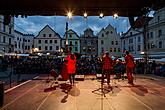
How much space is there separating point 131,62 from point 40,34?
221 feet

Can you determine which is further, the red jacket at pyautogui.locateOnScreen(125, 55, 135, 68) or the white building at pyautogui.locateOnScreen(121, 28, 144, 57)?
the white building at pyautogui.locateOnScreen(121, 28, 144, 57)

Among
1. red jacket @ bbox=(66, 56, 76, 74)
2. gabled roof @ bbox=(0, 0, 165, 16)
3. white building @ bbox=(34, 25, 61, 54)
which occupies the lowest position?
red jacket @ bbox=(66, 56, 76, 74)

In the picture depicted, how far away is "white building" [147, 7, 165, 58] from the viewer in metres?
50.5

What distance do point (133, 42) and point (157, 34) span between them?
1779 cm

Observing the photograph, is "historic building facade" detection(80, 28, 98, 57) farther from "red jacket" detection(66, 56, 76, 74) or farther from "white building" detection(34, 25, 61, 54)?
"red jacket" detection(66, 56, 76, 74)

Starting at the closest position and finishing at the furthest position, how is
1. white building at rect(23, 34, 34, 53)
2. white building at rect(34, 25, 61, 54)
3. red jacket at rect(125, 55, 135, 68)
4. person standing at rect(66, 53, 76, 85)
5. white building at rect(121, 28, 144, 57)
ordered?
person standing at rect(66, 53, 76, 85) < red jacket at rect(125, 55, 135, 68) < white building at rect(121, 28, 144, 57) < white building at rect(34, 25, 61, 54) < white building at rect(23, 34, 34, 53)

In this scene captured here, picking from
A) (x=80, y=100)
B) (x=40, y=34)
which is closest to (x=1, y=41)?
(x=40, y=34)

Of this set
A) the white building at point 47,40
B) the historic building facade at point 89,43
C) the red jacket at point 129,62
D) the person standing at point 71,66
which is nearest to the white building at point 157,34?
the historic building facade at point 89,43

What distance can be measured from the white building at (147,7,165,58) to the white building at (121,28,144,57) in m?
6.72

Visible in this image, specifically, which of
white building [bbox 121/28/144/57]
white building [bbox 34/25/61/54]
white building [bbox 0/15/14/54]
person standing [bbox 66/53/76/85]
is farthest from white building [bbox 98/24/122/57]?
person standing [bbox 66/53/76/85]

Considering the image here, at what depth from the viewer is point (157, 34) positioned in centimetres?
5297

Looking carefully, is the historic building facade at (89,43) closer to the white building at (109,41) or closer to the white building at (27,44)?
the white building at (109,41)

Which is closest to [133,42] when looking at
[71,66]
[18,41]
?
[18,41]

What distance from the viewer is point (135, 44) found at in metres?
Answer: 69.1
